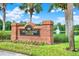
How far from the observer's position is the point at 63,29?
710 cm

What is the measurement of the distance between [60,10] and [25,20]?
0.58 meters

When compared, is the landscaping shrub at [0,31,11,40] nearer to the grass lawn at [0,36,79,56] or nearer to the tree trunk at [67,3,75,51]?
the grass lawn at [0,36,79,56]

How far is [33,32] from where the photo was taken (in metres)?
7.14

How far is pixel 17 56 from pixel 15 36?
1.21 feet

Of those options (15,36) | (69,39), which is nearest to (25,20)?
(15,36)

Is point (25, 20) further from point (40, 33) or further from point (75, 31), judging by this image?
point (75, 31)

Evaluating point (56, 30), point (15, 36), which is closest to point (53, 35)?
point (56, 30)

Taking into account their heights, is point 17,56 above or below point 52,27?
below

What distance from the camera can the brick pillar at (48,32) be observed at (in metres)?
7.07

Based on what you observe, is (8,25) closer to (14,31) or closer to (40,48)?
(14,31)

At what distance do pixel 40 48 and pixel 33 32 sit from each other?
0.94 feet

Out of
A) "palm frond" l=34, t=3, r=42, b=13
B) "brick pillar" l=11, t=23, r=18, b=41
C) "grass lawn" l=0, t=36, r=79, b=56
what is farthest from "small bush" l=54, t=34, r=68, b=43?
"brick pillar" l=11, t=23, r=18, b=41

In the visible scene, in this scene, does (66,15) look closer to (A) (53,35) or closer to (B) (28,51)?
(A) (53,35)

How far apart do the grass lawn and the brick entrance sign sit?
102 millimetres
